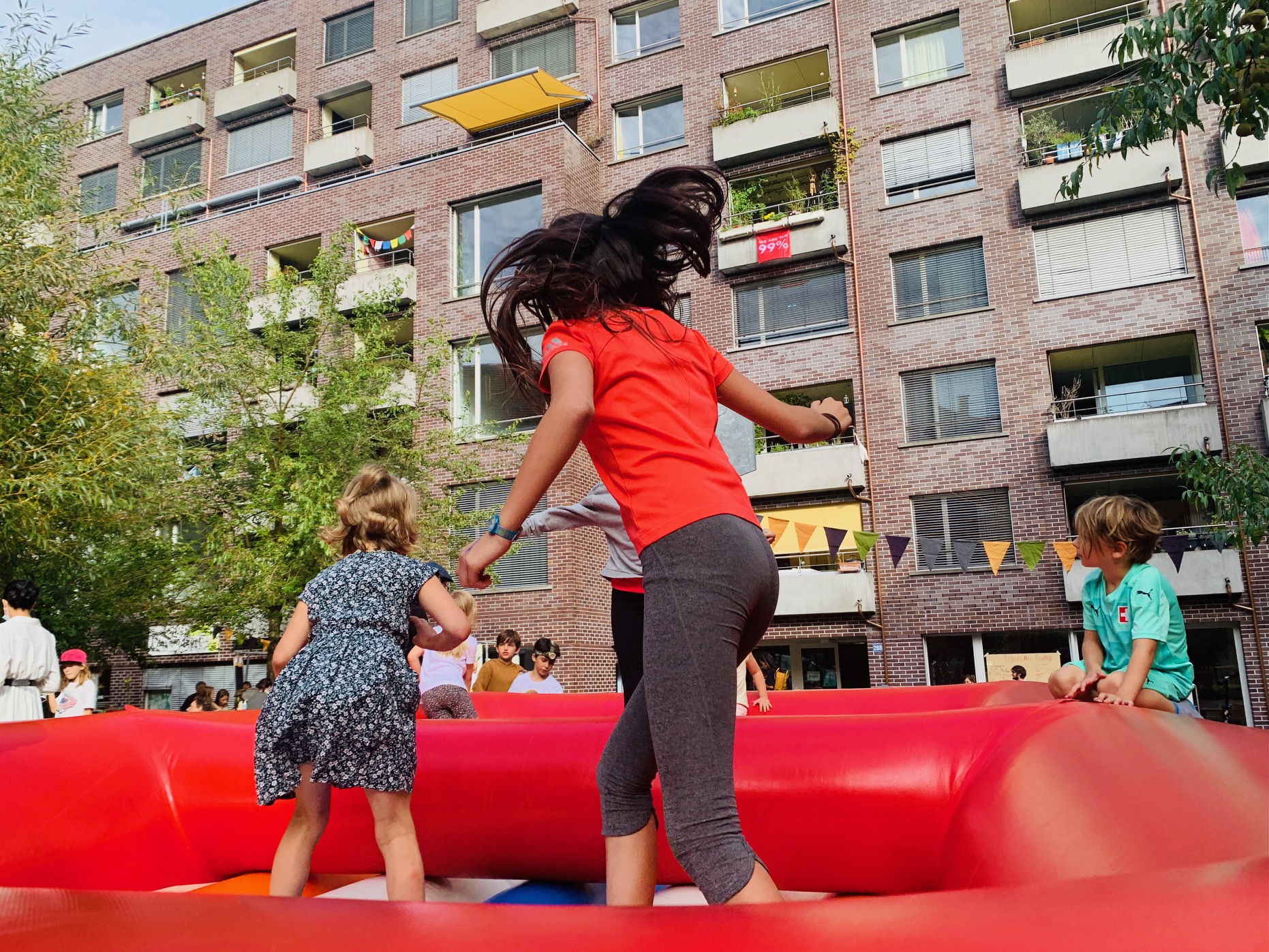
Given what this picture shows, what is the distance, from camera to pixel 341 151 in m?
24.5

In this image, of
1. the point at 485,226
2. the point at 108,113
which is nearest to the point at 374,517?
the point at 485,226

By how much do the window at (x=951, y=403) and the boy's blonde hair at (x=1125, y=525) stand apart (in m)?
15.5

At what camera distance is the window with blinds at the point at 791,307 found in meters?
19.9

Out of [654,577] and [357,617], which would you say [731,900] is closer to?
[654,577]

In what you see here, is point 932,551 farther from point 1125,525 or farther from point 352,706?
point 352,706

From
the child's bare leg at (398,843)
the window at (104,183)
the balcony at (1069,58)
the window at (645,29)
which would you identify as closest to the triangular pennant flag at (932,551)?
the balcony at (1069,58)

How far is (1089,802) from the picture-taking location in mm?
2002

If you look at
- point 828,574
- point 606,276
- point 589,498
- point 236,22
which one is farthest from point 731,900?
point 236,22

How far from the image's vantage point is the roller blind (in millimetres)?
19375

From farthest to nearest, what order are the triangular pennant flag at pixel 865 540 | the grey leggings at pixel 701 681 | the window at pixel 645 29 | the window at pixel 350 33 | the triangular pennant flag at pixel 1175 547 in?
1. the window at pixel 350 33
2. the window at pixel 645 29
3. the triangular pennant flag at pixel 865 540
4. the triangular pennant flag at pixel 1175 547
5. the grey leggings at pixel 701 681

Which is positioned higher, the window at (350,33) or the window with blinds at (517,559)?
the window at (350,33)

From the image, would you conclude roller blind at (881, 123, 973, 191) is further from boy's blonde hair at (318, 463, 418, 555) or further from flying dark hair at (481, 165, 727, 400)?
flying dark hair at (481, 165, 727, 400)

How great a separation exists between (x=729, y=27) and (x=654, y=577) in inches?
881

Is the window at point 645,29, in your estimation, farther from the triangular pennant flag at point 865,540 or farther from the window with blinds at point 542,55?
the triangular pennant flag at point 865,540
